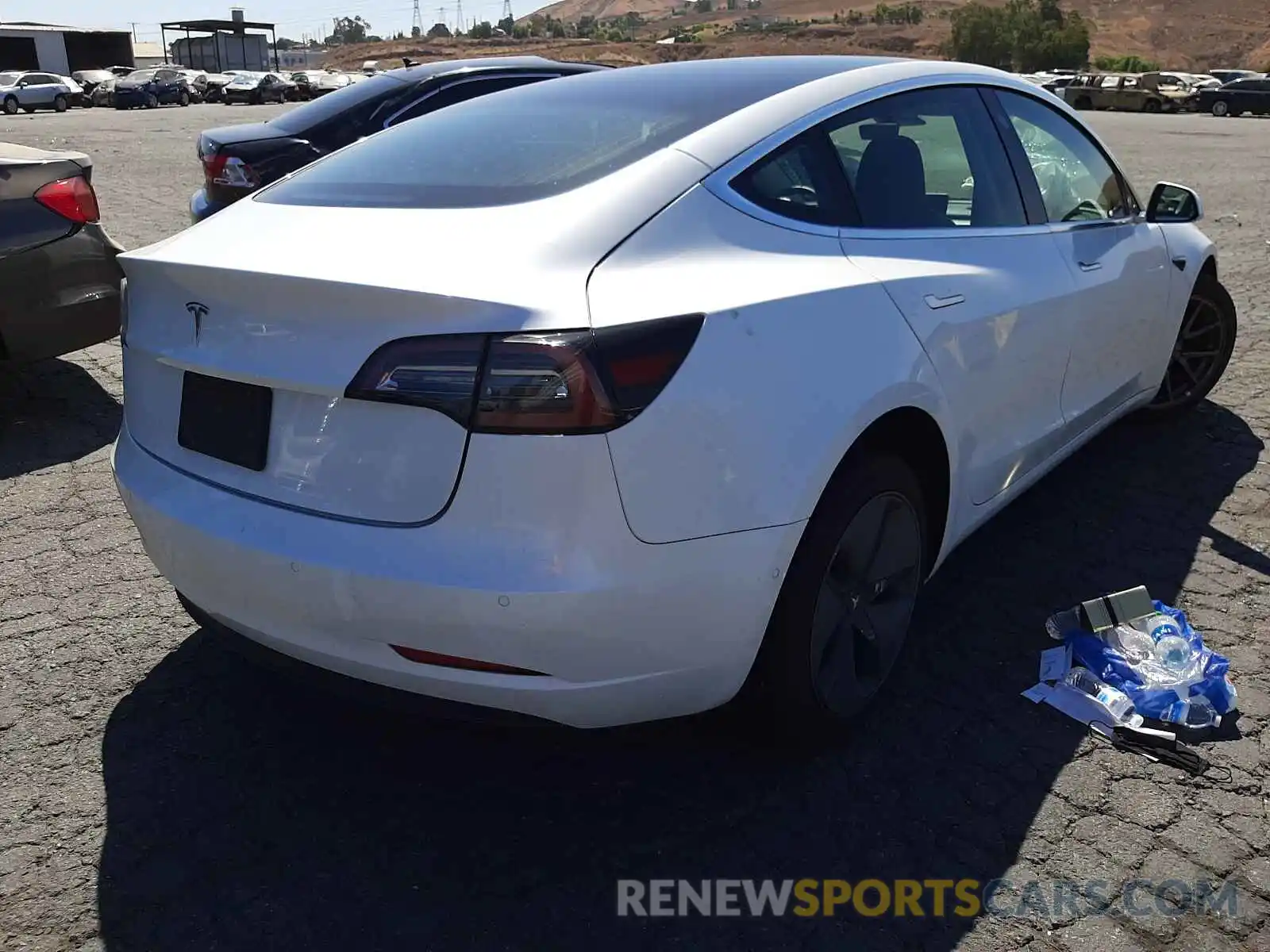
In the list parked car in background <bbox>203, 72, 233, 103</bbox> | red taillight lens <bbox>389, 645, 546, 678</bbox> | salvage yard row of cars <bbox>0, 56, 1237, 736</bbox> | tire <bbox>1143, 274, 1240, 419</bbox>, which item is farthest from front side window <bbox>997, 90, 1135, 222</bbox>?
parked car in background <bbox>203, 72, 233, 103</bbox>

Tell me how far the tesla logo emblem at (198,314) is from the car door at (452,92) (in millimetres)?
5191

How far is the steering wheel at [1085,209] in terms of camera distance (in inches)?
148

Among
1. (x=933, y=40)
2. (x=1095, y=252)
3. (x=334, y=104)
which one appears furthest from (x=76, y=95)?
(x=933, y=40)

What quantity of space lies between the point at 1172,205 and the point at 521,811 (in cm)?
347

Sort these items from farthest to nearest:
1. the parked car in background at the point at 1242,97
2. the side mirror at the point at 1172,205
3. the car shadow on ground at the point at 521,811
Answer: the parked car in background at the point at 1242,97, the side mirror at the point at 1172,205, the car shadow on ground at the point at 521,811

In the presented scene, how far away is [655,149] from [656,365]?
2.46 feet

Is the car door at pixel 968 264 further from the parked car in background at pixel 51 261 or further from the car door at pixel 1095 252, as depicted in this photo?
the parked car in background at pixel 51 261

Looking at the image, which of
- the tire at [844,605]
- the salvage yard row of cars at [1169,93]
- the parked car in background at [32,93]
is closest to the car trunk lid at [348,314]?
the tire at [844,605]

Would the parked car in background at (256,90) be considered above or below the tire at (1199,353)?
below

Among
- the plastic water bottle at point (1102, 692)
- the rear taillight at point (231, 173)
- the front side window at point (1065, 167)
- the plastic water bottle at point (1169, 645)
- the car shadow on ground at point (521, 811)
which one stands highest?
the front side window at point (1065, 167)

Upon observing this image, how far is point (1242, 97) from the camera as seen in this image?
40.6 meters

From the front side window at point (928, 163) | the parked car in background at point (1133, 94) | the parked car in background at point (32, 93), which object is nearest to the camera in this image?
the front side window at point (928, 163)

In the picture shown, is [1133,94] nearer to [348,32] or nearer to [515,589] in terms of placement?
[515,589]

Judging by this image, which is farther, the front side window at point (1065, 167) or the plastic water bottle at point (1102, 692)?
the front side window at point (1065, 167)
